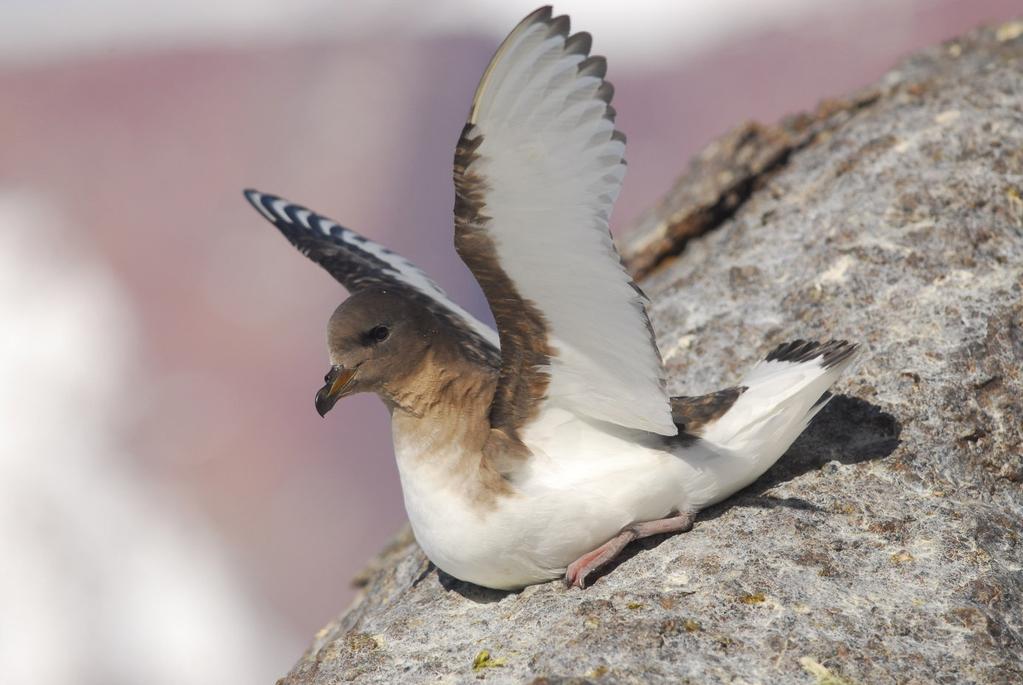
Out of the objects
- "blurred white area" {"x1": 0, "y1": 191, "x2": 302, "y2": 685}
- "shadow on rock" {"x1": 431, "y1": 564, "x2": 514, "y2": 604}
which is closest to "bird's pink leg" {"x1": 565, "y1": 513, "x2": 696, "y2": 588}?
"shadow on rock" {"x1": 431, "y1": 564, "x2": 514, "y2": 604}

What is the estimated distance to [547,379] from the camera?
163 inches

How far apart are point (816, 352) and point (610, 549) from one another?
1312 millimetres

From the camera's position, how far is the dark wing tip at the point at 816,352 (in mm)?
4504

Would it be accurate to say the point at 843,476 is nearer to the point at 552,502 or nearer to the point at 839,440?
the point at 839,440

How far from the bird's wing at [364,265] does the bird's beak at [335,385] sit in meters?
0.62

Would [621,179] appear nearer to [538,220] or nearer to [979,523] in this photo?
[538,220]

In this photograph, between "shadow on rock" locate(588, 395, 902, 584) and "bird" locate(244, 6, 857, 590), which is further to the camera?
"shadow on rock" locate(588, 395, 902, 584)

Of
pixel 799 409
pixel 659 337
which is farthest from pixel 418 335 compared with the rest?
pixel 659 337

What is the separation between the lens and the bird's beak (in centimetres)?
452

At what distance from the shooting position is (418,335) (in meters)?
4.63

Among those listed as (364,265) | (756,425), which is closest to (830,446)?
(756,425)

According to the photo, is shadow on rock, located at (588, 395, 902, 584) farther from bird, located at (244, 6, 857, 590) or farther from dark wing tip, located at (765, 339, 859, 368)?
dark wing tip, located at (765, 339, 859, 368)

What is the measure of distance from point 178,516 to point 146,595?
3.64ft

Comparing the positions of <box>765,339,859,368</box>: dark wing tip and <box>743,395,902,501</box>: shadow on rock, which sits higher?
<box>765,339,859,368</box>: dark wing tip
